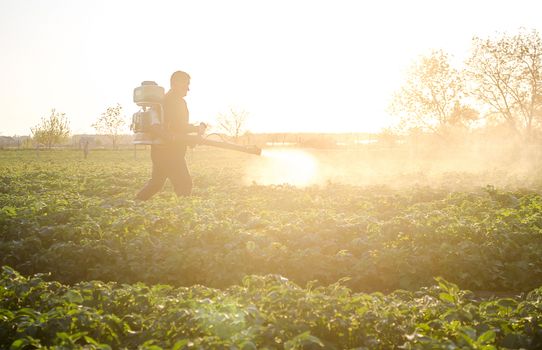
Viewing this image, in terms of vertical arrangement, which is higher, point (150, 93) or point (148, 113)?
point (150, 93)

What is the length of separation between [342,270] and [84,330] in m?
3.92

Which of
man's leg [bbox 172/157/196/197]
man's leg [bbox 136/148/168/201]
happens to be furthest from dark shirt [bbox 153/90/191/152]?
man's leg [bbox 172/157/196/197]

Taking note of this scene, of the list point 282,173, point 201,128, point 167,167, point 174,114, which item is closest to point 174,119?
point 174,114

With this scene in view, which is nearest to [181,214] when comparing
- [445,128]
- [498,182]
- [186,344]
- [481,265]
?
[481,265]

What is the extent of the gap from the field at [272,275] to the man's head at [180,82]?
2130mm

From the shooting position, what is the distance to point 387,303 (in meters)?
4.71

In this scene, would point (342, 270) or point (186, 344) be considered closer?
point (186, 344)

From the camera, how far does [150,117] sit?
10.1 meters

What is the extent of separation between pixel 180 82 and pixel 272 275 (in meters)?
Result: 5.85

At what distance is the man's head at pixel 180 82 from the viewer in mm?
10219

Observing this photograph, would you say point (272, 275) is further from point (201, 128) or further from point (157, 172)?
point (157, 172)

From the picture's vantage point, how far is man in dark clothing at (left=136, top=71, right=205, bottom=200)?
10.2 m

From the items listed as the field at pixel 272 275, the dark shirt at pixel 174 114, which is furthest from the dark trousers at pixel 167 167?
the field at pixel 272 275

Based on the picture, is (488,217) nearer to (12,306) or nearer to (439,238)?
(439,238)
